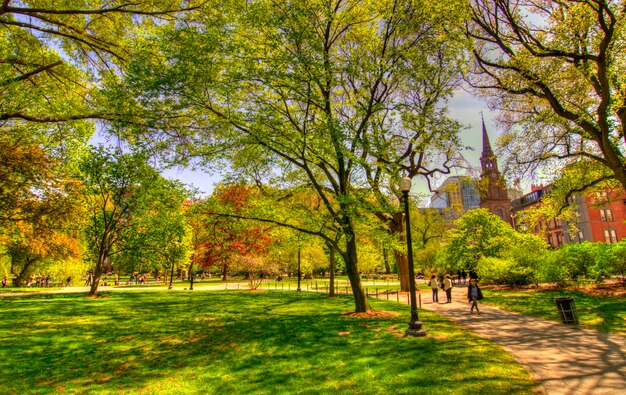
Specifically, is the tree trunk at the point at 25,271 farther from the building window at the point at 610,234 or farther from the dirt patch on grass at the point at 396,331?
the building window at the point at 610,234

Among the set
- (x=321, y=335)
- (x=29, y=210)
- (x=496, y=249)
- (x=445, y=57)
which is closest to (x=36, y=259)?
(x=29, y=210)

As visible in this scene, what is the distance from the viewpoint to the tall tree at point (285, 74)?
12484 millimetres

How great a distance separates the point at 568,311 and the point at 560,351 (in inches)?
188

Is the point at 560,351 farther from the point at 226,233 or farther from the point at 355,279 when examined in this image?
the point at 226,233

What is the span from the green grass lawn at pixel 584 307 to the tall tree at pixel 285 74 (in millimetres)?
8093

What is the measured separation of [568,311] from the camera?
1251cm

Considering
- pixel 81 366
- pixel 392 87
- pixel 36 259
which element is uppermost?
pixel 392 87

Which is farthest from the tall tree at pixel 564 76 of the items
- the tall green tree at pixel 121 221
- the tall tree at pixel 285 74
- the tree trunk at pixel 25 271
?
the tree trunk at pixel 25 271

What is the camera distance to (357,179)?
16.7 metres

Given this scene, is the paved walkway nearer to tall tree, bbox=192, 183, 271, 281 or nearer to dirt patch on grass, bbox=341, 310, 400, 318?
dirt patch on grass, bbox=341, 310, 400, 318

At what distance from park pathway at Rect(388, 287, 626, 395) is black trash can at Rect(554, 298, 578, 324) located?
0.34 m

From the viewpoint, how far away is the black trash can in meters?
12.5

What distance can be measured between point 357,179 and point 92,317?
44.5ft

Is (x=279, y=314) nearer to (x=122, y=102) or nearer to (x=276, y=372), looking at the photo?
(x=276, y=372)
